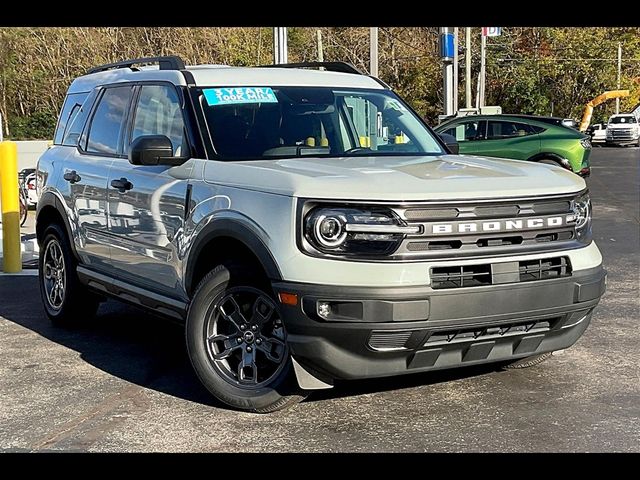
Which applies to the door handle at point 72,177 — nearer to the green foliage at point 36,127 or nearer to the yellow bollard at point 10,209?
the yellow bollard at point 10,209

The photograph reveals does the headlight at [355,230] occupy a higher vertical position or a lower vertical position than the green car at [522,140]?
lower

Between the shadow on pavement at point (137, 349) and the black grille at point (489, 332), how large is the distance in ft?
2.92

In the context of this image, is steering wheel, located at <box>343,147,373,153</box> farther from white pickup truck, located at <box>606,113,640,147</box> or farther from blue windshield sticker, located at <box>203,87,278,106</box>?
white pickup truck, located at <box>606,113,640,147</box>

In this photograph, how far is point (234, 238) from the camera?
478 centimetres

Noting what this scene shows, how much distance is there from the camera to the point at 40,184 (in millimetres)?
7527

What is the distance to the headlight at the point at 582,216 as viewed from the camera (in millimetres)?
4910

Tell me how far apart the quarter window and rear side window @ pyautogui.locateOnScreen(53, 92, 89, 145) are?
4.04 ft

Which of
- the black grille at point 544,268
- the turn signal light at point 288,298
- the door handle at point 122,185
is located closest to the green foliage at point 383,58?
the door handle at point 122,185

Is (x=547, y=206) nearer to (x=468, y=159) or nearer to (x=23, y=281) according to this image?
(x=468, y=159)

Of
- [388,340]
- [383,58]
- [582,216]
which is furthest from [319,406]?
[383,58]

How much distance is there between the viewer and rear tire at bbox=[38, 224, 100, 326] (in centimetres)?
703

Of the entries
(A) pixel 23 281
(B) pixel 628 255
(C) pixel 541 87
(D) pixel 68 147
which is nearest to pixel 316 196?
(D) pixel 68 147

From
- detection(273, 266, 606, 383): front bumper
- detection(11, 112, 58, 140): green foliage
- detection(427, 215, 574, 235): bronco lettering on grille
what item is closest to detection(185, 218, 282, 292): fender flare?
detection(273, 266, 606, 383): front bumper

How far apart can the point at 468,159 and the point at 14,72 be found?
32692 millimetres
